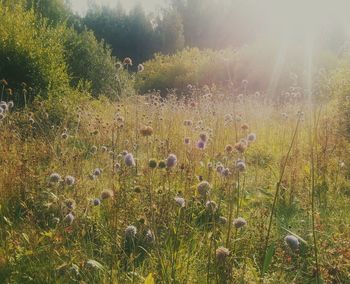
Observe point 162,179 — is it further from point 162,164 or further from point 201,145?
point 162,164

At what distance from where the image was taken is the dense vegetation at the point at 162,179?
7.55 ft

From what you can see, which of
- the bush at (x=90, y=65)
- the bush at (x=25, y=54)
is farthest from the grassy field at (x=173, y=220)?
the bush at (x=90, y=65)

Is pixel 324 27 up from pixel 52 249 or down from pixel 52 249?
up

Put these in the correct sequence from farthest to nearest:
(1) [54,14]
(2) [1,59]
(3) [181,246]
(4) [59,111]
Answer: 1. (1) [54,14]
2. (2) [1,59]
3. (4) [59,111]
4. (3) [181,246]

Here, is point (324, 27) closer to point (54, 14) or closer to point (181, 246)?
point (181, 246)

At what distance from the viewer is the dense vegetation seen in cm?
230

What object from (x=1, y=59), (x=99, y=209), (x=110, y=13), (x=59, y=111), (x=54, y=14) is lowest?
(x=99, y=209)

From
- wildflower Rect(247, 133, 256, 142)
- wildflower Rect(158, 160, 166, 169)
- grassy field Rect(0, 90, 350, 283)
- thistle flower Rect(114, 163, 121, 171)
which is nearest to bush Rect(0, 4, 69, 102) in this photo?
grassy field Rect(0, 90, 350, 283)

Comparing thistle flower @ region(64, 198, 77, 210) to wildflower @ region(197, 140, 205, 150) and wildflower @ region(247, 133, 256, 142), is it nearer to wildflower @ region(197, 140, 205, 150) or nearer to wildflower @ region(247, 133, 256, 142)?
wildflower @ region(197, 140, 205, 150)

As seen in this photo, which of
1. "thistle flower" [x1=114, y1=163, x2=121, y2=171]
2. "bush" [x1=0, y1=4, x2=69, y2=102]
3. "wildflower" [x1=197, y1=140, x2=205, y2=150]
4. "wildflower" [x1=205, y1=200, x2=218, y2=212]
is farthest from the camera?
"bush" [x1=0, y1=4, x2=69, y2=102]

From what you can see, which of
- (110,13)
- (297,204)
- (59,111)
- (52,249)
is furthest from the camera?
(110,13)

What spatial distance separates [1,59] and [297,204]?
870cm

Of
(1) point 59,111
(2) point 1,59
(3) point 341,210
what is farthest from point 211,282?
(2) point 1,59

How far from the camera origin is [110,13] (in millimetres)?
43062
